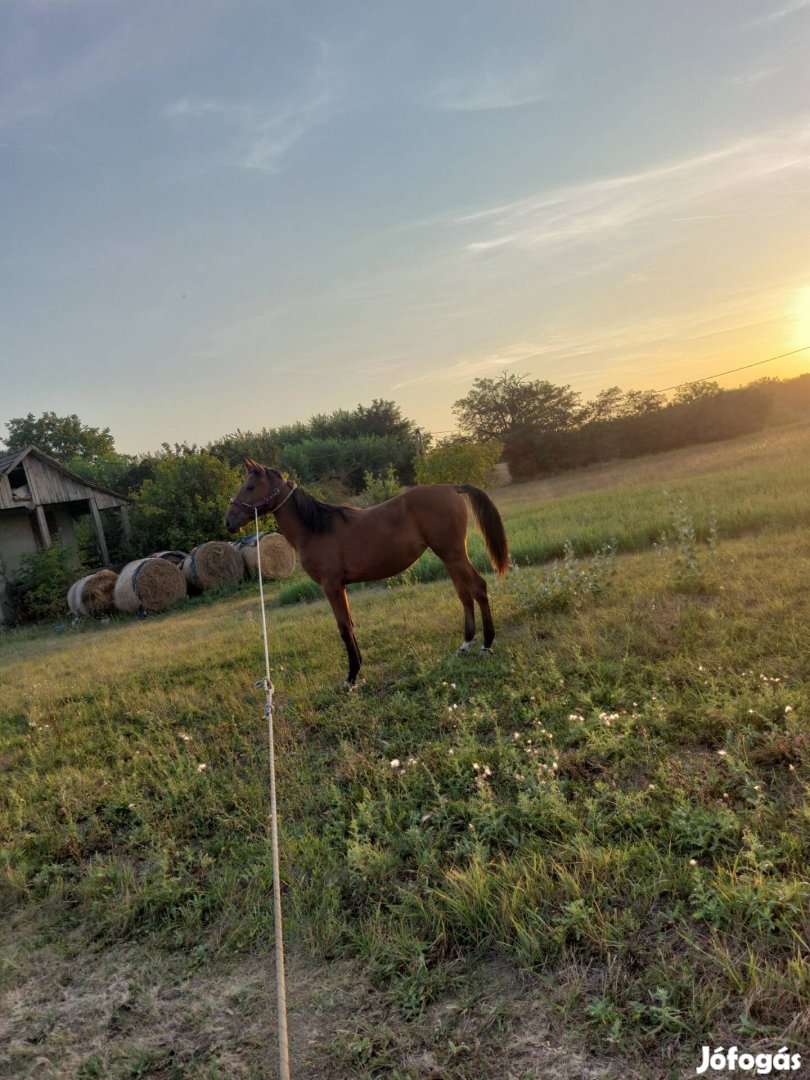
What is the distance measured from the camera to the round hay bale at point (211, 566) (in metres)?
15.5

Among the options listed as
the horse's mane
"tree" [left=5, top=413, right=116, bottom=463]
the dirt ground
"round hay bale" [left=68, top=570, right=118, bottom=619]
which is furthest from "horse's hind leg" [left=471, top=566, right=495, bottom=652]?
"tree" [left=5, top=413, right=116, bottom=463]

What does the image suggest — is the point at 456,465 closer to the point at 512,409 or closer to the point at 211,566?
the point at 211,566

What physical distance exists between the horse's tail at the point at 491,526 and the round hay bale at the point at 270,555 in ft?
32.4

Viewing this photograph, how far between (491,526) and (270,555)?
406 inches

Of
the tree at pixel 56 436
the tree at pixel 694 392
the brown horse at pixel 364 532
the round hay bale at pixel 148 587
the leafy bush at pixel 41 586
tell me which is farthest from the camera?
the tree at pixel 56 436

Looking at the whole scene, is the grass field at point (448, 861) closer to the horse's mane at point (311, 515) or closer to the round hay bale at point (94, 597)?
Answer: the horse's mane at point (311, 515)

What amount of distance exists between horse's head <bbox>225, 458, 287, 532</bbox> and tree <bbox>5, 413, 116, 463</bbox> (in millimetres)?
50019

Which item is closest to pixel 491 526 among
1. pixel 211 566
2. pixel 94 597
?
pixel 211 566

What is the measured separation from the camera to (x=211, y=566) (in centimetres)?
1570

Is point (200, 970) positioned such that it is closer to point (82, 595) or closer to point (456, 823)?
point (456, 823)

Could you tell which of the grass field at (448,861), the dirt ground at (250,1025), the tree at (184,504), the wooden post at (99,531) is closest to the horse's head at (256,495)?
the grass field at (448,861)

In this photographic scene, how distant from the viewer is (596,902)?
2.26 m

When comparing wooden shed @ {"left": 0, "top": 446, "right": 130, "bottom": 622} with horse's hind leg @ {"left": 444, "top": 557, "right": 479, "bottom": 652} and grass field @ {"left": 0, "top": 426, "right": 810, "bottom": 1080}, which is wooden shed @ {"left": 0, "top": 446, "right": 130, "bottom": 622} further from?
horse's hind leg @ {"left": 444, "top": 557, "right": 479, "bottom": 652}

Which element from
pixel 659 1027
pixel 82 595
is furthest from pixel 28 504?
pixel 659 1027
